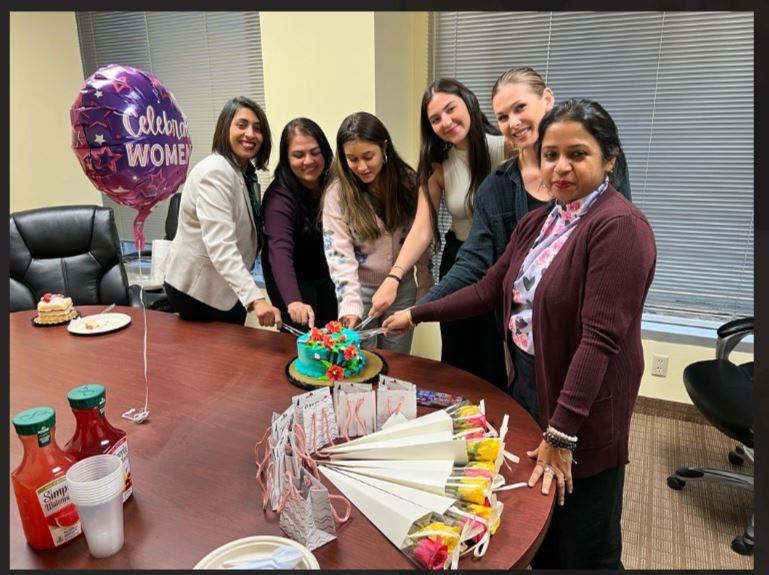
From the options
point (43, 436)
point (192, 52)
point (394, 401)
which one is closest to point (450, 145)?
point (394, 401)

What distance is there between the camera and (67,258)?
103 inches

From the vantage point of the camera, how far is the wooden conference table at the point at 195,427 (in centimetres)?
86

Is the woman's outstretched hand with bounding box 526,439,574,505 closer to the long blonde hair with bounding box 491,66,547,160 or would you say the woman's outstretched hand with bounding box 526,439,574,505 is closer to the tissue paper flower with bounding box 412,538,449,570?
the tissue paper flower with bounding box 412,538,449,570

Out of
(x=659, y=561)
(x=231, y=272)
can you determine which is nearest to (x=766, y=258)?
(x=659, y=561)

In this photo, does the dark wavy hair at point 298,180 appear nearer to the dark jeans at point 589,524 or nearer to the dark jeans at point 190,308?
the dark jeans at point 190,308

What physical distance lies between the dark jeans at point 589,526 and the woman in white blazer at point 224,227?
1.03m

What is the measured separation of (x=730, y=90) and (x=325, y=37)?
1906 millimetres

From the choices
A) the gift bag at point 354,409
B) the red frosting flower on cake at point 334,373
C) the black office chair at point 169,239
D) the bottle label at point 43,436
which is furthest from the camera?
the black office chair at point 169,239

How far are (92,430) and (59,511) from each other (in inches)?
5.4

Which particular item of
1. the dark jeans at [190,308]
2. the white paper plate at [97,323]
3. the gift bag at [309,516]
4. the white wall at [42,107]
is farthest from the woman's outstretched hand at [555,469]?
the white wall at [42,107]

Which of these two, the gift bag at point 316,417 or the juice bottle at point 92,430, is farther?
the gift bag at point 316,417

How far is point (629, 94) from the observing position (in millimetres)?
2582

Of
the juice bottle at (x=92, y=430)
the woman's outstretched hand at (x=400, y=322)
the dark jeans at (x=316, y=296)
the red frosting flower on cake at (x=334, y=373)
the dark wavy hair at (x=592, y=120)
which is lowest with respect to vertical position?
the dark jeans at (x=316, y=296)

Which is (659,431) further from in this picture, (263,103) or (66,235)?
(66,235)
